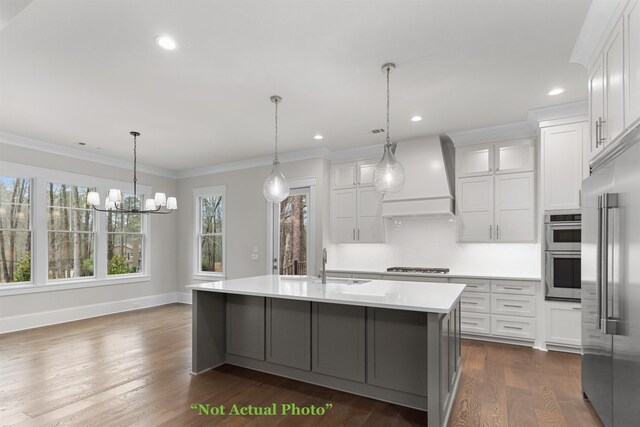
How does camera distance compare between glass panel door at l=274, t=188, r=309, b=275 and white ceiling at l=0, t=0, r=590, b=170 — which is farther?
glass panel door at l=274, t=188, r=309, b=275

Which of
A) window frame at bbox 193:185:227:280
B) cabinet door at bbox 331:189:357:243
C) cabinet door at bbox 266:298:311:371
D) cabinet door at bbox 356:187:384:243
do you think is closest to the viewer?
cabinet door at bbox 266:298:311:371

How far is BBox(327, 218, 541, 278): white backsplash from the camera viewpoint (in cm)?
475

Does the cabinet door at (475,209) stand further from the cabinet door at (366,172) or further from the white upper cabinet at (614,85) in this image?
the white upper cabinet at (614,85)

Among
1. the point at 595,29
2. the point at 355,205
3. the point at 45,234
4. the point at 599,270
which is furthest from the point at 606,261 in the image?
the point at 45,234

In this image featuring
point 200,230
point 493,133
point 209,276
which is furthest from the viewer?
point 200,230

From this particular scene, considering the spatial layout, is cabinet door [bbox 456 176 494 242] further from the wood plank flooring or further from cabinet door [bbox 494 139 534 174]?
the wood plank flooring

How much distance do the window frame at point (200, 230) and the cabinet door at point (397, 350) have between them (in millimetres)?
4491

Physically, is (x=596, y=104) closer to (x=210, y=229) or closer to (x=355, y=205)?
(x=355, y=205)

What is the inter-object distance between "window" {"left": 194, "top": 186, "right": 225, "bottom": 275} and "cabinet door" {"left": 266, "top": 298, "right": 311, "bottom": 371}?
12.3ft

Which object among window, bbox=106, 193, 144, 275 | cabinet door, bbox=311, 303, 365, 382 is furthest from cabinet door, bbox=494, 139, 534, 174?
window, bbox=106, 193, 144, 275

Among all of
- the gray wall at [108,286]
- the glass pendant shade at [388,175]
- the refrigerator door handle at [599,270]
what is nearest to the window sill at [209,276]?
the gray wall at [108,286]

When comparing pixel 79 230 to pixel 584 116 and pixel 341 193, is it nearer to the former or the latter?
pixel 341 193

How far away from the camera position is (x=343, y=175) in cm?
579

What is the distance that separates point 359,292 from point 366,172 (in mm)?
2999
